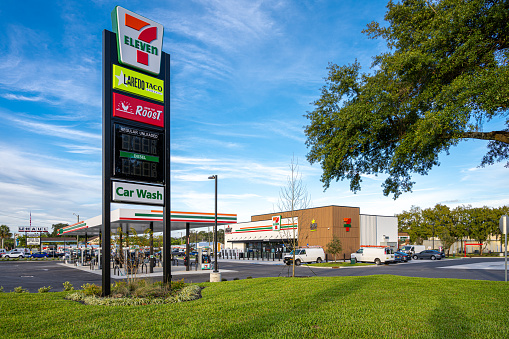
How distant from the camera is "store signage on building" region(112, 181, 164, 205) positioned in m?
11.2

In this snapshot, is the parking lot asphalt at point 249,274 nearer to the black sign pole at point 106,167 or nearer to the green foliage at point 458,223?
the black sign pole at point 106,167

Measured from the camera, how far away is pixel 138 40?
12297 millimetres

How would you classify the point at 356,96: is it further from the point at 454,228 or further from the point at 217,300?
the point at 454,228

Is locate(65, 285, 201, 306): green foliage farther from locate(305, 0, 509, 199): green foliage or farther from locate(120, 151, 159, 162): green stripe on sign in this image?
locate(305, 0, 509, 199): green foliage

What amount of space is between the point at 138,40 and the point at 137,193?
5118 mm

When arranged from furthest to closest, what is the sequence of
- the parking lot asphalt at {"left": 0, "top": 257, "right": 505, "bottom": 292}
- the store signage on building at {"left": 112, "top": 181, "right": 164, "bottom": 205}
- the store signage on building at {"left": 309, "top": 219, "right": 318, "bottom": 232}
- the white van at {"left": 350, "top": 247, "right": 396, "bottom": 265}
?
1. the store signage on building at {"left": 309, "top": 219, "right": 318, "bottom": 232}
2. the white van at {"left": 350, "top": 247, "right": 396, "bottom": 265}
3. the parking lot asphalt at {"left": 0, "top": 257, "right": 505, "bottom": 292}
4. the store signage on building at {"left": 112, "top": 181, "right": 164, "bottom": 205}

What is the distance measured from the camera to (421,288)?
1248 centimetres

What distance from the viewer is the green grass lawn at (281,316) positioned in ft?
21.5

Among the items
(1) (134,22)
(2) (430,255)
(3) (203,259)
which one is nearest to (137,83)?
(1) (134,22)

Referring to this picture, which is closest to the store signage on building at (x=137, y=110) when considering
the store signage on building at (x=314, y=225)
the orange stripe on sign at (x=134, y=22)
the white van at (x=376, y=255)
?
the orange stripe on sign at (x=134, y=22)

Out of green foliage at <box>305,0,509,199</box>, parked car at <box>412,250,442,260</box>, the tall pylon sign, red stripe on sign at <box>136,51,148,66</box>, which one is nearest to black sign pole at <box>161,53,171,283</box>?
the tall pylon sign

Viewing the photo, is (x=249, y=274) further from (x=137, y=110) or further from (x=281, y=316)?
(x=281, y=316)

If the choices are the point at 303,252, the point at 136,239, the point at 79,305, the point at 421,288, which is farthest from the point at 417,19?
the point at 303,252

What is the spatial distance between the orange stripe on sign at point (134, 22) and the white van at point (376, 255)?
31139 mm
